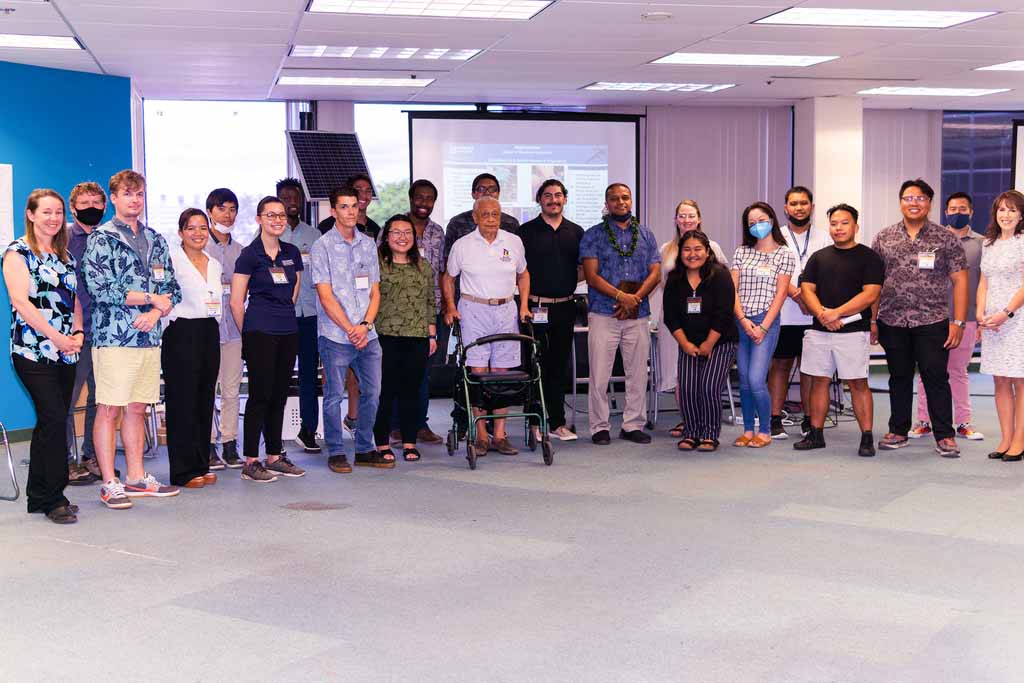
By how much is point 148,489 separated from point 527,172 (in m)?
6.08

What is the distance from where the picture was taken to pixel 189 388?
5.68 meters

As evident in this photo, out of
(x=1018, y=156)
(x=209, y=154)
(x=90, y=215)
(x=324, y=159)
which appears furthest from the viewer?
(x=209, y=154)

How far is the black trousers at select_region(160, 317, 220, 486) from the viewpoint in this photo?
564 centimetres

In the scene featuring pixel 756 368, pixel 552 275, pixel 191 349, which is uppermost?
pixel 552 275

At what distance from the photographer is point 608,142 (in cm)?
1101

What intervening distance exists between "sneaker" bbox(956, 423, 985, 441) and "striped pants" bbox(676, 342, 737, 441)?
1.73 m

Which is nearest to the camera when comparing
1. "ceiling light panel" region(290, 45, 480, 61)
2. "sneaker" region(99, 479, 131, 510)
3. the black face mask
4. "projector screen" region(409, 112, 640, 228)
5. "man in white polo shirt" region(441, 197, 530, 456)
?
"sneaker" region(99, 479, 131, 510)

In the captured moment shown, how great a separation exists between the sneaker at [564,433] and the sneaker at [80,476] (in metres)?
2.95

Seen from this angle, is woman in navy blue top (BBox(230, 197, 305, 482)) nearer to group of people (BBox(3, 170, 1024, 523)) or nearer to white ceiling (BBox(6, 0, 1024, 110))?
group of people (BBox(3, 170, 1024, 523))

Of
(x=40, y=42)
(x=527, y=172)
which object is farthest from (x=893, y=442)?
(x=40, y=42)

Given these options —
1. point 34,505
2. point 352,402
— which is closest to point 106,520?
point 34,505

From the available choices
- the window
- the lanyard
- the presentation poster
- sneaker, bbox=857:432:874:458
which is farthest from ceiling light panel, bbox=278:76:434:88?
sneaker, bbox=857:432:874:458

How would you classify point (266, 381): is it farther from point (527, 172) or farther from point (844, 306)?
point (527, 172)

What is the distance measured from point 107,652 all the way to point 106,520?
1924mm
